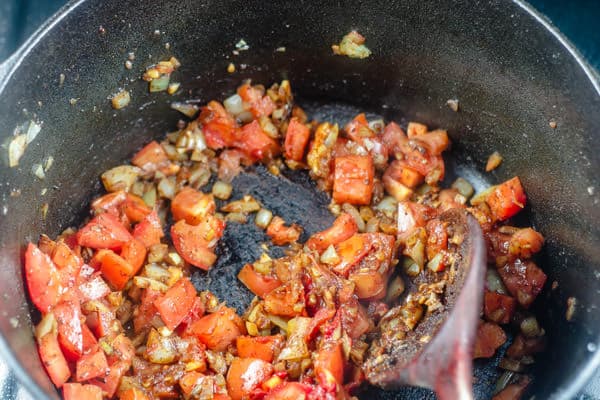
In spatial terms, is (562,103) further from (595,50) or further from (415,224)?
(595,50)

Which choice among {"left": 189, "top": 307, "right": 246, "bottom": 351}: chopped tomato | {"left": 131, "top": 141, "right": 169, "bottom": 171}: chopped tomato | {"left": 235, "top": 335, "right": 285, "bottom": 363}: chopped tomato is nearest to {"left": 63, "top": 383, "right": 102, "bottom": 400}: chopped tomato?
{"left": 189, "top": 307, "right": 246, "bottom": 351}: chopped tomato

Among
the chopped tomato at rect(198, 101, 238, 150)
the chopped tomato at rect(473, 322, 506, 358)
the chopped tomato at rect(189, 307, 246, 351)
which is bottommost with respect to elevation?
the chopped tomato at rect(473, 322, 506, 358)

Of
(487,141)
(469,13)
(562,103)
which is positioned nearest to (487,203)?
(487,141)

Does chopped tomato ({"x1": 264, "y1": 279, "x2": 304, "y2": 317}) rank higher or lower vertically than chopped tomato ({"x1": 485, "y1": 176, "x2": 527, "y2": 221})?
lower

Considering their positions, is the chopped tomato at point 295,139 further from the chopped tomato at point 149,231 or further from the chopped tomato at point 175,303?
the chopped tomato at point 175,303

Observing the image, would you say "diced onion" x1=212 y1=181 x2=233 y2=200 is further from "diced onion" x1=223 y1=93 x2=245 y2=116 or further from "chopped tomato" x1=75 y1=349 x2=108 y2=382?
"chopped tomato" x1=75 y1=349 x2=108 y2=382

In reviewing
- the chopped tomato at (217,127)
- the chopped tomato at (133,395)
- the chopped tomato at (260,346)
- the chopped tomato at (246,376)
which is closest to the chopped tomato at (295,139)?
the chopped tomato at (217,127)
